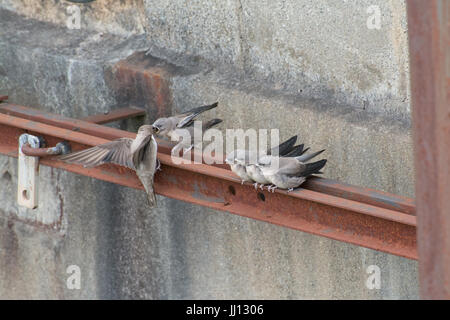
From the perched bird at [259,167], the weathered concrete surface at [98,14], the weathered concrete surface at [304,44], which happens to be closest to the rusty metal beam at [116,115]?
the weathered concrete surface at [304,44]

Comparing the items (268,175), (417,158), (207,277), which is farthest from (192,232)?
(417,158)

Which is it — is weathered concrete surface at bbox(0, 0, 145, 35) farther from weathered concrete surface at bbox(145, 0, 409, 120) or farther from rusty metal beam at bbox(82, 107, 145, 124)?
rusty metal beam at bbox(82, 107, 145, 124)

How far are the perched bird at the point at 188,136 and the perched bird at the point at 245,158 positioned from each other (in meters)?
0.36

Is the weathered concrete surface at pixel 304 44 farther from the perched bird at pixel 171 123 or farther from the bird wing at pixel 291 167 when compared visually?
the bird wing at pixel 291 167

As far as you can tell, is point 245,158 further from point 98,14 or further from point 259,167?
point 98,14

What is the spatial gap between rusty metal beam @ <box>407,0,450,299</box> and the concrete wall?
2219mm

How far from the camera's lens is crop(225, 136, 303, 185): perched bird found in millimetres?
3902

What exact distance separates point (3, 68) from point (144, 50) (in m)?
0.95

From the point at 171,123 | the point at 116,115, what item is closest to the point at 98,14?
the point at 116,115

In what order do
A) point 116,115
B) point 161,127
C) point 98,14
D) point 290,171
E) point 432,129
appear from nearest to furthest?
point 432,129
point 290,171
point 161,127
point 116,115
point 98,14

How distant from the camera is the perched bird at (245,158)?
3.90m

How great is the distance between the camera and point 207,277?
17.2ft

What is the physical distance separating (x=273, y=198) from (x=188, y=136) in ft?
1.88

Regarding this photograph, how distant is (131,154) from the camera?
425 centimetres
